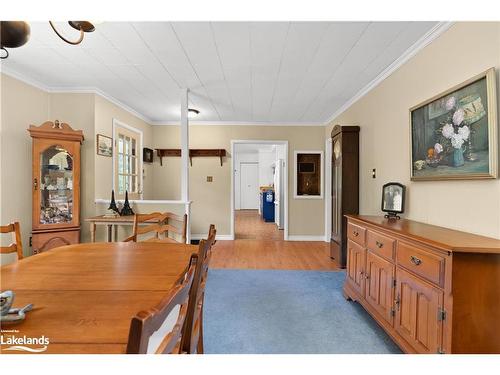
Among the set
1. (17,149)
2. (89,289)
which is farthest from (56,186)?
(89,289)

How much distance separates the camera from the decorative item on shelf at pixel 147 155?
16.6 feet

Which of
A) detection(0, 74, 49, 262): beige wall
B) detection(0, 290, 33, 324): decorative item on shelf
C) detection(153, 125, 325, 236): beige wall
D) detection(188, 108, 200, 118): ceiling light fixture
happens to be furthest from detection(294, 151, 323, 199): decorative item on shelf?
detection(0, 290, 33, 324): decorative item on shelf

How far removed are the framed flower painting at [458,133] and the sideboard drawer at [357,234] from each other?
0.66 m

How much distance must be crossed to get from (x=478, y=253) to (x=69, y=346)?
1771 mm

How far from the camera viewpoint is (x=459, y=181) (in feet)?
6.01

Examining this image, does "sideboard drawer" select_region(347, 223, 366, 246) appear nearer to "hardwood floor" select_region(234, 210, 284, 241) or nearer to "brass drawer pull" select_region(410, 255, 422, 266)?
"brass drawer pull" select_region(410, 255, 422, 266)

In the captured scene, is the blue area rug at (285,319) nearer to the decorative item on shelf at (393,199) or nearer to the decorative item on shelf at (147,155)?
the decorative item on shelf at (393,199)

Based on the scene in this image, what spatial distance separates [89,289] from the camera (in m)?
1.12

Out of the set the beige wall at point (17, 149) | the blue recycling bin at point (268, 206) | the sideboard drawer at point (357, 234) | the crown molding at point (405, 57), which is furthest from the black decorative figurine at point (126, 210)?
the blue recycling bin at point (268, 206)

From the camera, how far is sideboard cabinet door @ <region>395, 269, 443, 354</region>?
1417 mm

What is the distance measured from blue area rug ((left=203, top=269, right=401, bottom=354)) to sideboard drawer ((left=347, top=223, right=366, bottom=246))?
0.65 meters
